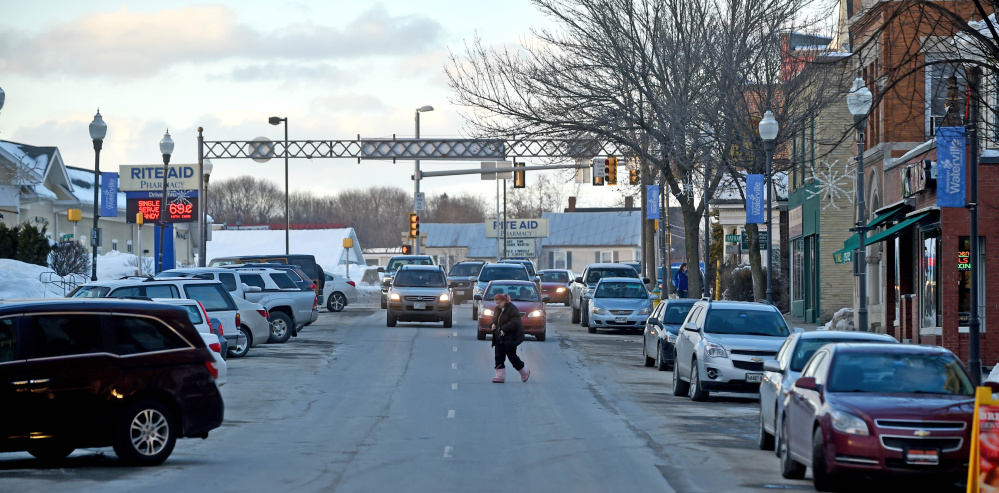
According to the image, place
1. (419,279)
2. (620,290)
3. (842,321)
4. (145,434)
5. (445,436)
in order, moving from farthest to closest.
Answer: (419,279), (620,290), (842,321), (445,436), (145,434)

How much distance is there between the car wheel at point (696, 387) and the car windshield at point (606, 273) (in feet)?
78.6

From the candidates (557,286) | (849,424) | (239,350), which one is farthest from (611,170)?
(849,424)

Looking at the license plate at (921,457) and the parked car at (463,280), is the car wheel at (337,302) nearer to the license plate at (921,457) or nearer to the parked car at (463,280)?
the parked car at (463,280)

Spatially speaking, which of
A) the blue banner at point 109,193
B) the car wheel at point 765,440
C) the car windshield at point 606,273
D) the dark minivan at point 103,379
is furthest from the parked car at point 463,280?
the dark minivan at point 103,379

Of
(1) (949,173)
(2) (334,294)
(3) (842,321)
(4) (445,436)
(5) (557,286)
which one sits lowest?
(4) (445,436)

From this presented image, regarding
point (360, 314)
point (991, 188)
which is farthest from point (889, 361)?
point (360, 314)

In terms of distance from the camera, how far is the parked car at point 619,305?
37125 mm

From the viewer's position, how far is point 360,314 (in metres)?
47.0

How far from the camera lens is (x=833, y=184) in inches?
1515

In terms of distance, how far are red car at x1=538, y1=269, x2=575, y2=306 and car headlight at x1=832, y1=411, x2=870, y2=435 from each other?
43598 mm

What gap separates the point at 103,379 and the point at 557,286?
4404 cm

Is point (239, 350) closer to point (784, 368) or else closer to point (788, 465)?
point (784, 368)

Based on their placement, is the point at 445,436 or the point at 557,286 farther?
the point at 557,286

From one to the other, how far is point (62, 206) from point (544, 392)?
46679 mm
